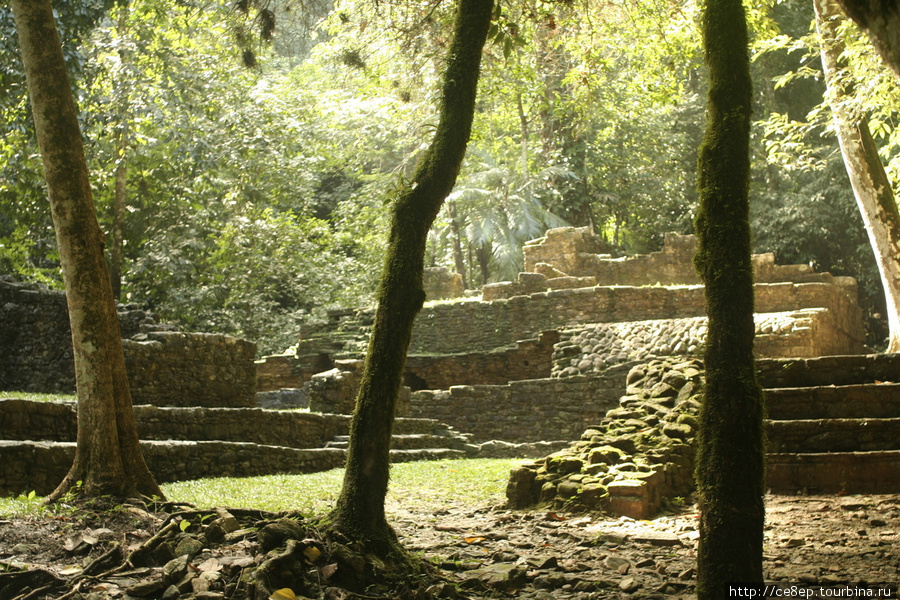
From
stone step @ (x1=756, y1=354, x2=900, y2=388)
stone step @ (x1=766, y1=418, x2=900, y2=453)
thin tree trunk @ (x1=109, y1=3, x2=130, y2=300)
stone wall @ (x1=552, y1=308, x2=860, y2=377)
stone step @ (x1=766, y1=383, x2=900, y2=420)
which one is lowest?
stone step @ (x1=766, y1=418, x2=900, y2=453)

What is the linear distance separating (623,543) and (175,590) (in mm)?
3414

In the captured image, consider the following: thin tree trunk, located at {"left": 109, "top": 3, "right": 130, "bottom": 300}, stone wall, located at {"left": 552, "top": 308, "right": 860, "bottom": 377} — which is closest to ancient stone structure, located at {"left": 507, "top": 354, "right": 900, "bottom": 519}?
stone wall, located at {"left": 552, "top": 308, "right": 860, "bottom": 377}

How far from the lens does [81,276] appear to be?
6.37 metres

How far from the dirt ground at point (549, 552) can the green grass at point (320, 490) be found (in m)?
0.95

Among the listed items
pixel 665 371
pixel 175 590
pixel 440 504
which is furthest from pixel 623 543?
pixel 665 371

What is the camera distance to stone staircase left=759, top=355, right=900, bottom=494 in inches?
294

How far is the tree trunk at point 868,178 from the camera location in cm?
1277

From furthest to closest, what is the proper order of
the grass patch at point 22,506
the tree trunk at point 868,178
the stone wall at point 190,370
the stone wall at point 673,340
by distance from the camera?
the stone wall at point 673,340, the tree trunk at point 868,178, the stone wall at point 190,370, the grass patch at point 22,506

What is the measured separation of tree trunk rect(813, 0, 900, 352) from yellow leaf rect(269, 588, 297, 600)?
37.3 feet

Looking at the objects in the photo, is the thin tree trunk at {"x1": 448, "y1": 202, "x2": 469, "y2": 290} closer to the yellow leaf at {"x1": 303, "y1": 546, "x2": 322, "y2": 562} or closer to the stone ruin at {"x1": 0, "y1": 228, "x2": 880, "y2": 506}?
the stone ruin at {"x1": 0, "y1": 228, "x2": 880, "y2": 506}

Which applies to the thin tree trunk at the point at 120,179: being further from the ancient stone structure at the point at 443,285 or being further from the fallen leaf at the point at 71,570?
the fallen leaf at the point at 71,570

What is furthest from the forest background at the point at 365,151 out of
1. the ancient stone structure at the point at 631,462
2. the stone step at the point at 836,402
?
the stone step at the point at 836,402

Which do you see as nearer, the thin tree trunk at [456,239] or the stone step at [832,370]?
the stone step at [832,370]

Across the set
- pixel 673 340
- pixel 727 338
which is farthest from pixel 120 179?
pixel 727 338
